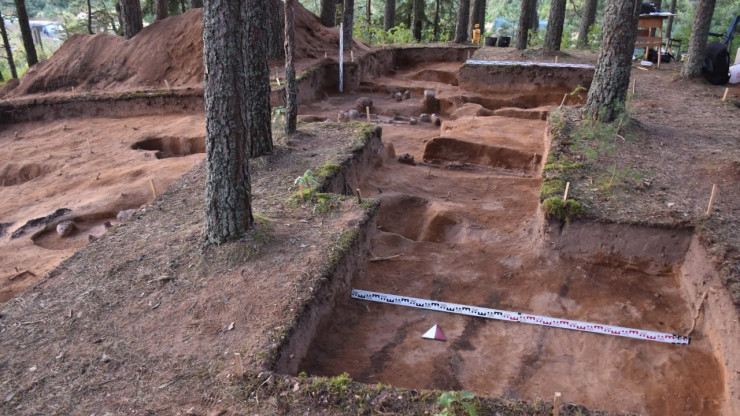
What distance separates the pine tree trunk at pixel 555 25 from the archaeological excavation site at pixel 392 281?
6365 millimetres

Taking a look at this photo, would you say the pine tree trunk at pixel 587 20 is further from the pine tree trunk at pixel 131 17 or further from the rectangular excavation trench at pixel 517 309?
the pine tree trunk at pixel 131 17

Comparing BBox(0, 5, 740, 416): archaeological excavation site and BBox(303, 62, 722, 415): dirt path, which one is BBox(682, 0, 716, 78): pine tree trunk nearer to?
BBox(0, 5, 740, 416): archaeological excavation site

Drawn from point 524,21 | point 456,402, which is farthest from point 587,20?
point 456,402

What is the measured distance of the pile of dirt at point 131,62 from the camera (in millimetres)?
14040

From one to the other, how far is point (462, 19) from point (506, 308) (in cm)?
1741

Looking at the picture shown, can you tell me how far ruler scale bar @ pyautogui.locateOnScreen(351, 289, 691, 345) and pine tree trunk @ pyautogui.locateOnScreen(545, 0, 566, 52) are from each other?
41.3 ft

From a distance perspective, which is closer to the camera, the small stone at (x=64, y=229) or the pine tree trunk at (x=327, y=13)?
the small stone at (x=64, y=229)

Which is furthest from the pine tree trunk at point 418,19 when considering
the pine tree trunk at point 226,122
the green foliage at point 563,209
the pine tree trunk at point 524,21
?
the pine tree trunk at point 226,122

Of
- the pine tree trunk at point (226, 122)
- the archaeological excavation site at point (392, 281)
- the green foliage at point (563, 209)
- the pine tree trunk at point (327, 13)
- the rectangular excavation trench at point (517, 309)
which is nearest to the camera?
the archaeological excavation site at point (392, 281)

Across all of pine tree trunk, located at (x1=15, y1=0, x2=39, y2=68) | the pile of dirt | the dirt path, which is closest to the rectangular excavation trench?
the dirt path

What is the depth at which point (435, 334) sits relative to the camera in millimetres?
4496

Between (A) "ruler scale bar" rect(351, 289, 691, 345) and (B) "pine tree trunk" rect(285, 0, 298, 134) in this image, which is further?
(B) "pine tree trunk" rect(285, 0, 298, 134)

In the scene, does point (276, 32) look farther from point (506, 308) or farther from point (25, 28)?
point (506, 308)

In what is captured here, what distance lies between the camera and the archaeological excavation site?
11.3ft
